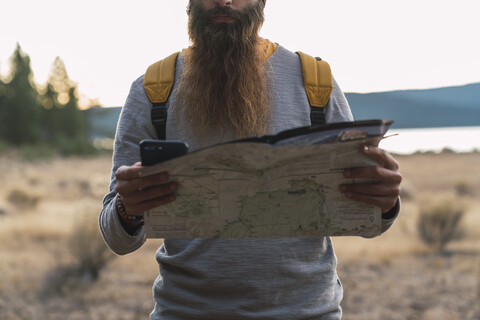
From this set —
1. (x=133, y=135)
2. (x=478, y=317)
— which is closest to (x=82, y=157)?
(x=478, y=317)

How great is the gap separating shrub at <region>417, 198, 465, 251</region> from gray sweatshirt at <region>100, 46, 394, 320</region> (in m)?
9.04

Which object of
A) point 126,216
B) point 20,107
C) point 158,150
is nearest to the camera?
point 158,150

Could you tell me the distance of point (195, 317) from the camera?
154 centimetres

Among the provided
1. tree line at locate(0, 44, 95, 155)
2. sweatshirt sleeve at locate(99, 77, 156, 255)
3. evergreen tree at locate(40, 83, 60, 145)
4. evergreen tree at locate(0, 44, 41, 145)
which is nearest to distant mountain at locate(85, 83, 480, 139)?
tree line at locate(0, 44, 95, 155)

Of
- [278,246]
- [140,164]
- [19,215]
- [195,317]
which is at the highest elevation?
[140,164]

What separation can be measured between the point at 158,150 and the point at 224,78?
0.76 meters

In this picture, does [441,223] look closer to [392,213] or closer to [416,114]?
[392,213]

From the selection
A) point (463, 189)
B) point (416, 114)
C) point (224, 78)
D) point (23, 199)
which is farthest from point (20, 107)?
point (416, 114)

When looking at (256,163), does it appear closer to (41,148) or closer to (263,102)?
(263,102)

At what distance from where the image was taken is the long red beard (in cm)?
163

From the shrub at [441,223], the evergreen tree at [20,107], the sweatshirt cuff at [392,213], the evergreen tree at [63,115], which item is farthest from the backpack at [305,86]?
the evergreen tree at [63,115]

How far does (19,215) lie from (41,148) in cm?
2947

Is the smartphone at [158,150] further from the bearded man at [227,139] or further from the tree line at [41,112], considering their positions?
the tree line at [41,112]

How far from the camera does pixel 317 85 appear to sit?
167cm
